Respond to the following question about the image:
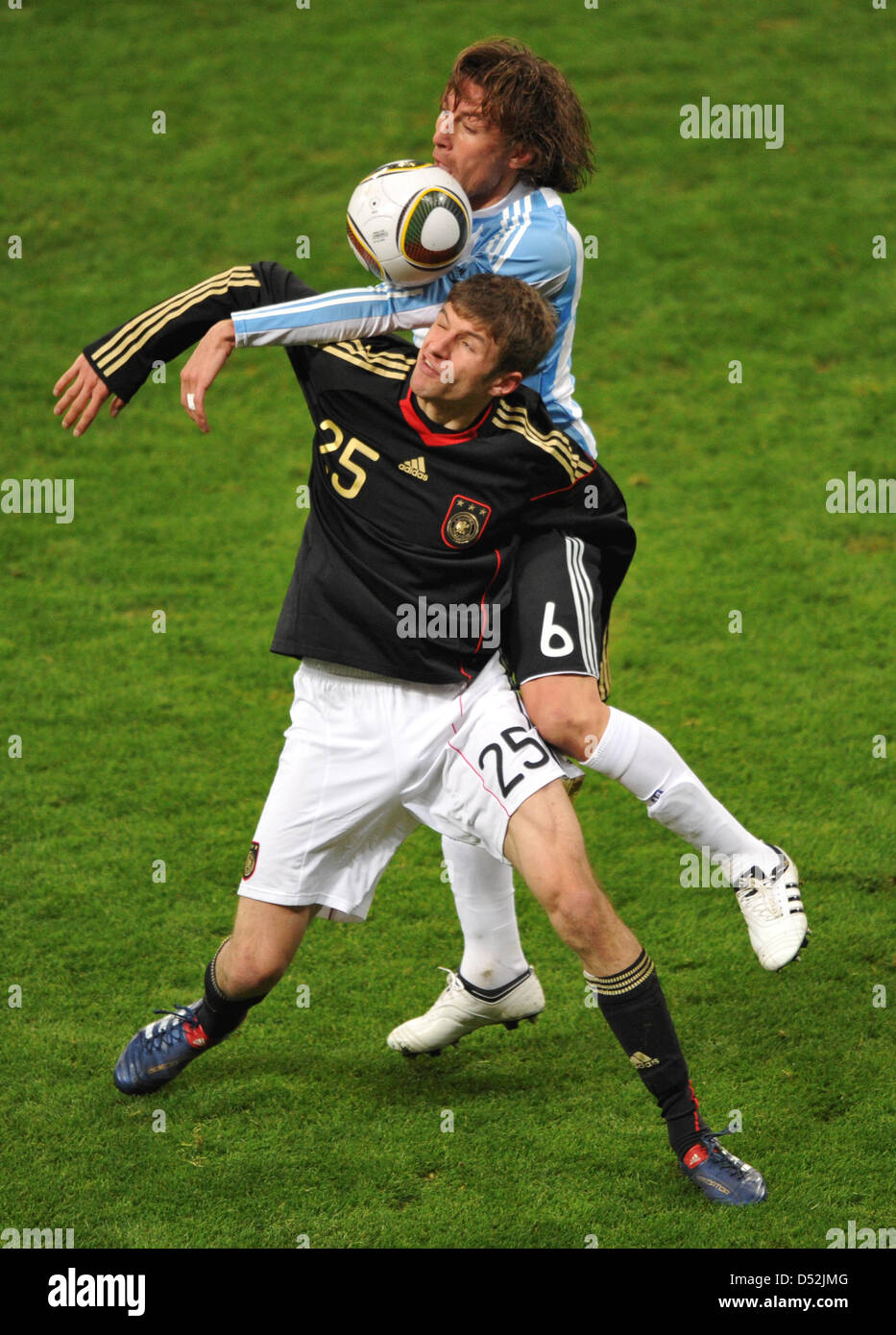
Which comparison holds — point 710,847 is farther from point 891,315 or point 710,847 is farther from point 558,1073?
point 891,315

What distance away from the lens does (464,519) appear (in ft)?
12.6

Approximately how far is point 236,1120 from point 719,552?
4.29 meters

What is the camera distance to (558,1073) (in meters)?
4.56

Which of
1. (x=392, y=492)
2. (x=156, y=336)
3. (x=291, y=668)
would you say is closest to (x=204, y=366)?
(x=156, y=336)

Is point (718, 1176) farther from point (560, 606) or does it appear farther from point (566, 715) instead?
A: point (560, 606)

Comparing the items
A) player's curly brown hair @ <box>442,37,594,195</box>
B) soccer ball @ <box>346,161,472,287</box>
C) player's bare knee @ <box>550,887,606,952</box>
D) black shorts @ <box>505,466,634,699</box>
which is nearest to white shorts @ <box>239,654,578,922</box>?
black shorts @ <box>505,466,634,699</box>

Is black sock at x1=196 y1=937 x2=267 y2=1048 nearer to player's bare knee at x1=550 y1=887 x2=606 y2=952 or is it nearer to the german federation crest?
player's bare knee at x1=550 y1=887 x2=606 y2=952

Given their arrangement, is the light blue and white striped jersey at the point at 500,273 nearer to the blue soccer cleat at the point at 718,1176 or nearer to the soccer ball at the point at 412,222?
the soccer ball at the point at 412,222

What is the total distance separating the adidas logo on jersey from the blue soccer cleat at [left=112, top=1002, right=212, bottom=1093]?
166 centimetres

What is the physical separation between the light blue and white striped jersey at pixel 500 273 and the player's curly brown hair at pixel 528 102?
0.10 m

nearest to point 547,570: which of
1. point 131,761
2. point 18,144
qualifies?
point 131,761

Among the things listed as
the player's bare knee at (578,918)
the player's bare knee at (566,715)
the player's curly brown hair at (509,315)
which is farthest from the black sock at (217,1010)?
the player's curly brown hair at (509,315)

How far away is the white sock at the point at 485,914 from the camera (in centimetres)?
434

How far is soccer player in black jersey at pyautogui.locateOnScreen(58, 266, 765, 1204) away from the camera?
3.74 metres
